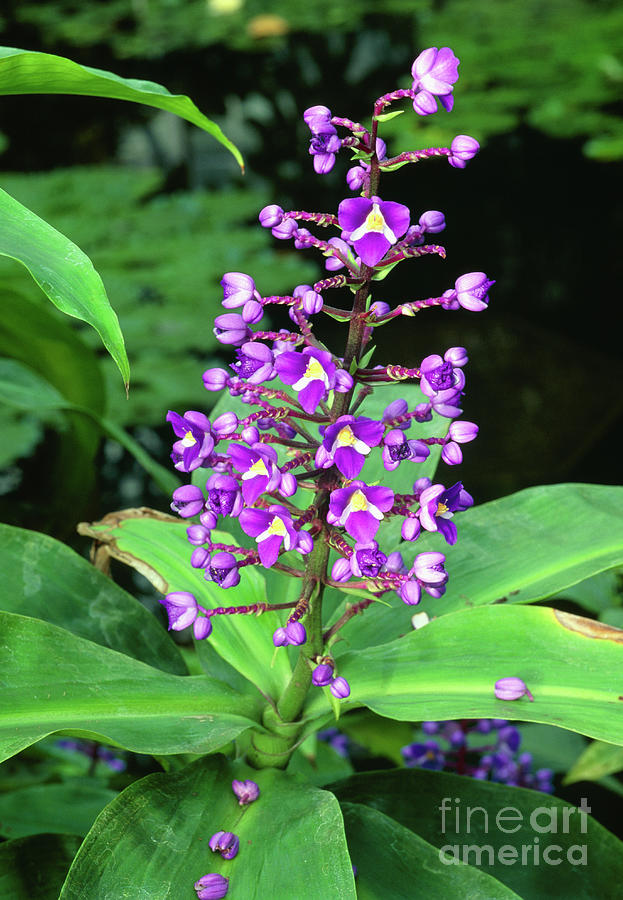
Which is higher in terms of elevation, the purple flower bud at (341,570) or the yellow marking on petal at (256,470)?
the yellow marking on petal at (256,470)

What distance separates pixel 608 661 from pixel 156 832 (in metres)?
0.41

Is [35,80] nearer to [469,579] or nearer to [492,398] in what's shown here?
[469,579]

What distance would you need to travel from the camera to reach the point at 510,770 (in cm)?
114

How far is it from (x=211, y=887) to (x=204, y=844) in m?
0.06

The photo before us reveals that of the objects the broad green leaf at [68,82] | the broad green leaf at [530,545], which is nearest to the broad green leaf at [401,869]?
the broad green leaf at [530,545]

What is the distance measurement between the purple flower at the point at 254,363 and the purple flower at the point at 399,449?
0.11m

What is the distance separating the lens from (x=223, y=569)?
734mm

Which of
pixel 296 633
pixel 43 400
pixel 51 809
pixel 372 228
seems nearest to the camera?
pixel 372 228

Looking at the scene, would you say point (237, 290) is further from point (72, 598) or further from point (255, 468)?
point (72, 598)

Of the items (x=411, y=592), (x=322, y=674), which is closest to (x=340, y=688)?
(x=322, y=674)

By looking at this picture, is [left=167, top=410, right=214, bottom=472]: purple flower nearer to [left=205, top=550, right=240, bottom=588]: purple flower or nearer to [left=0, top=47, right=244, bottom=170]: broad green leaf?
[left=205, top=550, right=240, bottom=588]: purple flower

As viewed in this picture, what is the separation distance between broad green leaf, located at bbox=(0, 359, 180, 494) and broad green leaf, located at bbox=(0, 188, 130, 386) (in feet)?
1.90

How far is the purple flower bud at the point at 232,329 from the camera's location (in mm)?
709

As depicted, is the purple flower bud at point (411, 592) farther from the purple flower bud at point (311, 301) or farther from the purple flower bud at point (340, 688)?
the purple flower bud at point (311, 301)
